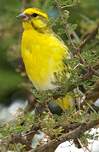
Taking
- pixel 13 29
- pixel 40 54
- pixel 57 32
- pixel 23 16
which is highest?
pixel 13 29

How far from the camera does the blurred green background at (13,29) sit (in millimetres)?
2656

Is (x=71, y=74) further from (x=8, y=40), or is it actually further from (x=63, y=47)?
(x=8, y=40)

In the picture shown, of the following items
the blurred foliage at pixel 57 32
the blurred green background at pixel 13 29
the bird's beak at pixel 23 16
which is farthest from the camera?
the blurred green background at pixel 13 29

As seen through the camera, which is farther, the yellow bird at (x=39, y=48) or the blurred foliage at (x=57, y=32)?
the yellow bird at (x=39, y=48)

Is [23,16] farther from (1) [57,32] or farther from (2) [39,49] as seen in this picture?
(1) [57,32]

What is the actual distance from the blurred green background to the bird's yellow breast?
0.08 m

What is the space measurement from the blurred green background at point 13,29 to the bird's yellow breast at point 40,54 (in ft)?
0.26

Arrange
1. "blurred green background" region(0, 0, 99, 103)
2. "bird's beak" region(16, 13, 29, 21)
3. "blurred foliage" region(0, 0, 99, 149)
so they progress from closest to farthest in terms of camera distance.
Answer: "blurred foliage" region(0, 0, 99, 149), "bird's beak" region(16, 13, 29, 21), "blurred green background" region(0, 0, 99, 103)

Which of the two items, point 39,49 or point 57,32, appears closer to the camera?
point 57,32

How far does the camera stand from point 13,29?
297cm

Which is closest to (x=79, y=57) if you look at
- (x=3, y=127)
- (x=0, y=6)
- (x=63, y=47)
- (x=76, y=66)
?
(x=76, y=66)

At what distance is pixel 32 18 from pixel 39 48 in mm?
122

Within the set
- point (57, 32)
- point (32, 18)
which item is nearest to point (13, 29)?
point (32, 18)

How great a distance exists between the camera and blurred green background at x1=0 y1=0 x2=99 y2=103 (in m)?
2.66
